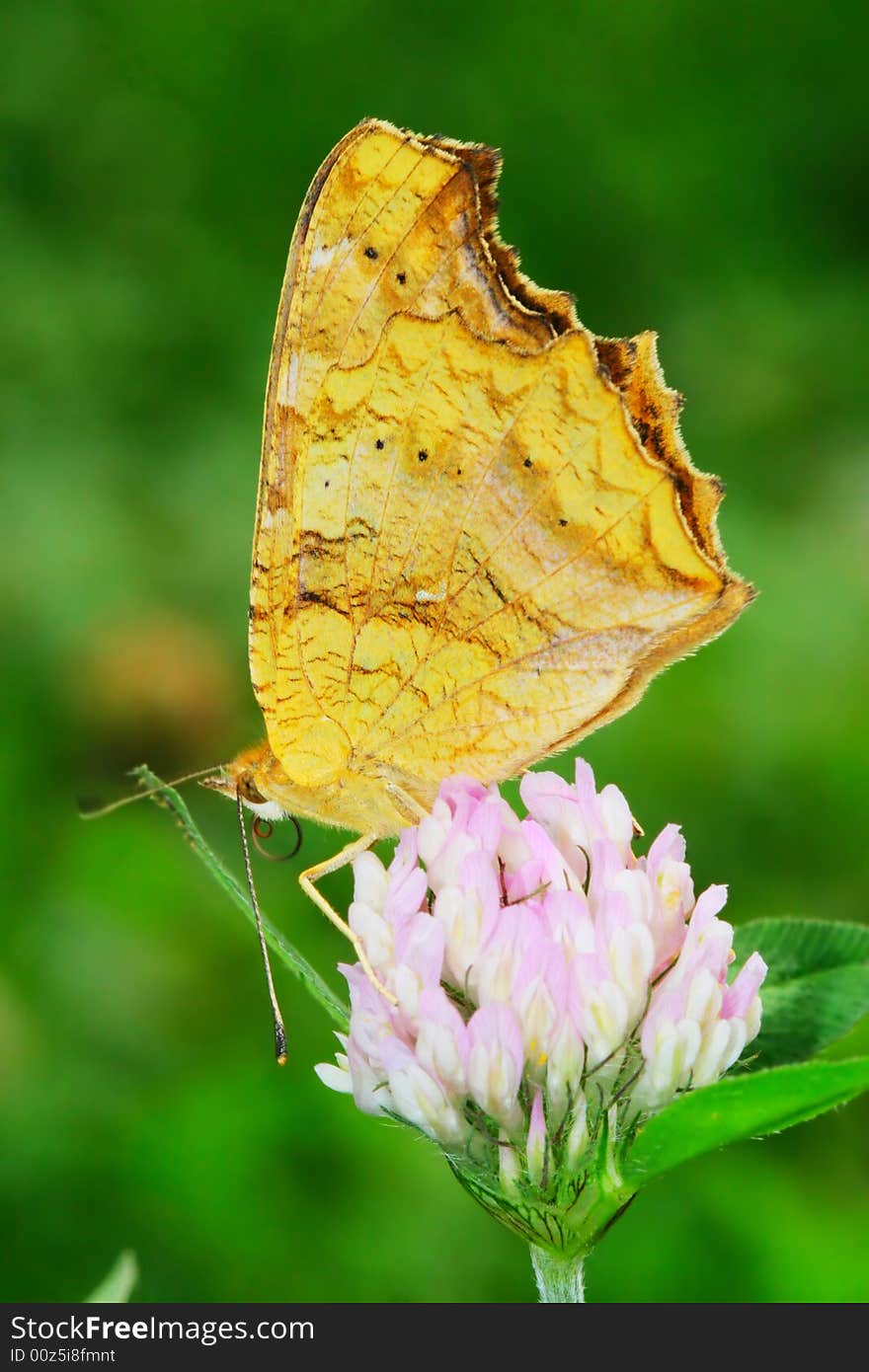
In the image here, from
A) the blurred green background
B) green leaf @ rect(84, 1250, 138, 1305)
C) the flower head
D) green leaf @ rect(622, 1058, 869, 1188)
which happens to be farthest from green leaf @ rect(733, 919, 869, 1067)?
the blurred green background

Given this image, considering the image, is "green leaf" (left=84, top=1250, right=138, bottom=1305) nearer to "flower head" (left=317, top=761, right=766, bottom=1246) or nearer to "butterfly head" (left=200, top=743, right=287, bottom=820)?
"flower head" (left=317, top=761, right=766, bottom=1246)

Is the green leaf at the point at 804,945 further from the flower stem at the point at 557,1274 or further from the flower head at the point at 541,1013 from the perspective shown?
the flower stem at the point at 557,1274

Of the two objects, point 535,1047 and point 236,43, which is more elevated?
point 236,43

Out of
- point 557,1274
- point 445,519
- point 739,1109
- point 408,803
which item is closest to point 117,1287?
point 557,1274

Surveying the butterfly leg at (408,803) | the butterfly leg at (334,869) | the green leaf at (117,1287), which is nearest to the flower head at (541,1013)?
the butterfly leg at (334,869)
